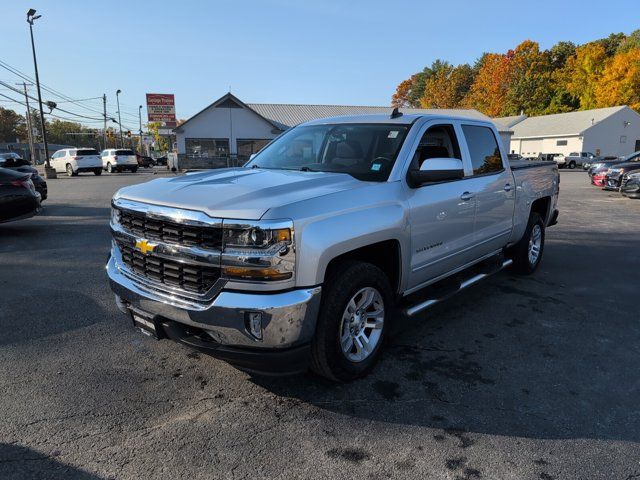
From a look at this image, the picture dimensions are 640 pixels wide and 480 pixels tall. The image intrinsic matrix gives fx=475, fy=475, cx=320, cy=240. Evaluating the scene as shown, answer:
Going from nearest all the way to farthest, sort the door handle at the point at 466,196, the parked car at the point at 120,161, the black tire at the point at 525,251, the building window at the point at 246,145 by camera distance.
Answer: the door handle at the point at 466,196, the black tire at the point at 525,251, the parked car at the point at 120,161, the building window at the point at 246,145

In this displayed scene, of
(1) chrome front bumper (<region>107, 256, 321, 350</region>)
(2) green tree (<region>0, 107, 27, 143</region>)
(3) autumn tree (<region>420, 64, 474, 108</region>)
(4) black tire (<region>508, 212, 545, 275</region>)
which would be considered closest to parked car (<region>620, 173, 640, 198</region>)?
(4) black tire (<region>508, 212, 545, 275</region>)

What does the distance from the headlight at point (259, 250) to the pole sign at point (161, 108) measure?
56.4 m

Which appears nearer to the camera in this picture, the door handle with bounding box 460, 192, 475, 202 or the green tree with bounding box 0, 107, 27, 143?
the door handle with bounding box 460, 192, 475, 202

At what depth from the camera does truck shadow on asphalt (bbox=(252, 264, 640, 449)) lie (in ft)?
10.0

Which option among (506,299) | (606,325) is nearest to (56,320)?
(506,299)

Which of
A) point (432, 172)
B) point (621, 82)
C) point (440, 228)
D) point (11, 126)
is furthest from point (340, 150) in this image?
point (11, 126)

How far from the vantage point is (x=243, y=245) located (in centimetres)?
281

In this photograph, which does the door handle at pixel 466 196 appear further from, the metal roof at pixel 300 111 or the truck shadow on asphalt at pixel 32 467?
the metal roof at pixel 300 111

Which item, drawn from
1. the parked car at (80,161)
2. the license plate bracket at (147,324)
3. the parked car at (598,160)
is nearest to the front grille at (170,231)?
the license plate bracket at (147,324)

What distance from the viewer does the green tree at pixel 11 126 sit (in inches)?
4254

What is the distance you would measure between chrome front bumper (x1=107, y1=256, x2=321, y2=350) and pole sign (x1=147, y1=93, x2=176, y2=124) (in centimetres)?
5633

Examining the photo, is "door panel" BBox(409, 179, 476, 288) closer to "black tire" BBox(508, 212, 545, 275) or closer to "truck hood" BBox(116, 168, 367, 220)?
"truck hood" BBox(116, 168, 367, 220)

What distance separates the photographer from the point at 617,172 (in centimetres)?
1945

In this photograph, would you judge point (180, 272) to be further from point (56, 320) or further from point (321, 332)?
point (56, 320)
